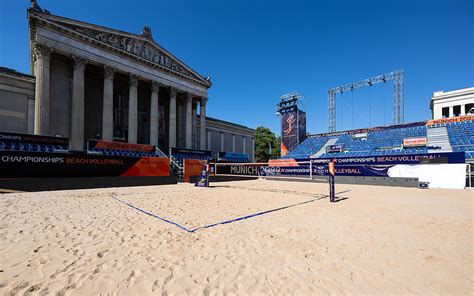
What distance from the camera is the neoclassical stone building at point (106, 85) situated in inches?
865

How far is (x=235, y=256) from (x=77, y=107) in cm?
2685

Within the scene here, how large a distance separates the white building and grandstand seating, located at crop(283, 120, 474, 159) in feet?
75.0

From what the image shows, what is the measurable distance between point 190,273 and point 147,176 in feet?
54.6

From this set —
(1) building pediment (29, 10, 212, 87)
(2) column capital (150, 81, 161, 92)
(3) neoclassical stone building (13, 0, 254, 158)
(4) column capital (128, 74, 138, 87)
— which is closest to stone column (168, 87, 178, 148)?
(3) neoclassical stone building (13, 0, 254, 158)

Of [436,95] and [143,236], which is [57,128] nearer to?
[143,236]

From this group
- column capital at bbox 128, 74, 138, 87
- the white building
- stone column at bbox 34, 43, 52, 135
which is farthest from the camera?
the white building

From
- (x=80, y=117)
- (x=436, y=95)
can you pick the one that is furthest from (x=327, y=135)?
(x=80, y=117)

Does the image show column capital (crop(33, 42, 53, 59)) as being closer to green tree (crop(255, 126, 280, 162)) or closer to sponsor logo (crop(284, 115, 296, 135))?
sponsor logo (crop(284, 115, 296, 135))

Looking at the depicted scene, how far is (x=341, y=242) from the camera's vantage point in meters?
4.43

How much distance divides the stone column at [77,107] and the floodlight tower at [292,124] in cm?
3104

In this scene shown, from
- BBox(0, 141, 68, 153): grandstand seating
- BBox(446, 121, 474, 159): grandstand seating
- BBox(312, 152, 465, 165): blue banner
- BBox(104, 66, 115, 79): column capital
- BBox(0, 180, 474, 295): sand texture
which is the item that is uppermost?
BBox(104, 66, 115, 79): column capital

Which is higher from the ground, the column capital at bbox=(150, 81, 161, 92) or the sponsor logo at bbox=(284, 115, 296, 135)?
the column capital at bbox=(150, 81, 161, 92)

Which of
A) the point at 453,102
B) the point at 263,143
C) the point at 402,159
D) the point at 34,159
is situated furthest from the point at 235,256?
the point at 263,143

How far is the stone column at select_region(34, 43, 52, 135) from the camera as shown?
822 inches
